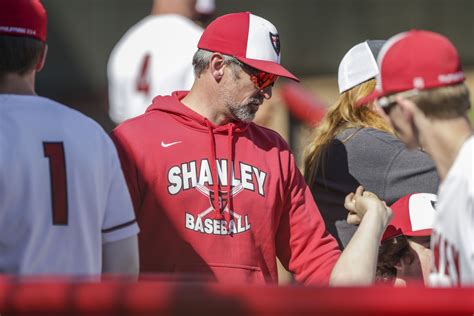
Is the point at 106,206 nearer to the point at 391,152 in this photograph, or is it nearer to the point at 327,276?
the point at 327,276

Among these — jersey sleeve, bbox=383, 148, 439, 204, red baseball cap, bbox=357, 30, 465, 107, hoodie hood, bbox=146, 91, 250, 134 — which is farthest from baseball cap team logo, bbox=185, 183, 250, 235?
red baseball cap, bbox=357, 30, 465, 107

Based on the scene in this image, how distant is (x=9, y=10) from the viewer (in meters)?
3.25

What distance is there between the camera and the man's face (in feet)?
13.1

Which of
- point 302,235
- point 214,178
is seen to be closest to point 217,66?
point 214,178

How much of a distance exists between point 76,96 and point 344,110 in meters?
5.86

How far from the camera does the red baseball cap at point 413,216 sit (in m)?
4.09

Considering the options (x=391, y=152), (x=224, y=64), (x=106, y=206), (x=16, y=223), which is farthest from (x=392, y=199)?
(x=16, y=223)

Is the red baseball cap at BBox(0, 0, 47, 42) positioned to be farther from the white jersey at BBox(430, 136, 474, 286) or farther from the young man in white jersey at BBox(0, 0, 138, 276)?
the white jersey at BBox(430, 136, 474, 286)

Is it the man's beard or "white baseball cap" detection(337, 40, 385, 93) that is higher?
"white baseball cap" detection(337, 40, 385, 93)

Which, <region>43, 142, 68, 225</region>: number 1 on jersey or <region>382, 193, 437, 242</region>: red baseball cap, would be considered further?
<region>382, 193, 437, 242</region>: red baseball cap

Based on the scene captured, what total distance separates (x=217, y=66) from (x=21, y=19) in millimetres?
977

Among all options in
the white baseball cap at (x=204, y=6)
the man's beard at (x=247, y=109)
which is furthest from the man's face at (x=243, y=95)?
the white baseball cap at (x=204, y=6)

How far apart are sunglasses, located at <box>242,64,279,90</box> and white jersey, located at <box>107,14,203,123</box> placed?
195cm

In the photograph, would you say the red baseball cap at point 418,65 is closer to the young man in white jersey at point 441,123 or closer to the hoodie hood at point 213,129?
the young man in white jersey at point 441,123
